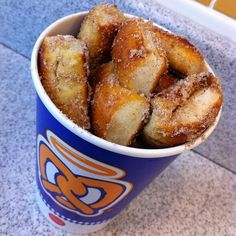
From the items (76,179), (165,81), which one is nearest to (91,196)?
(76,179)

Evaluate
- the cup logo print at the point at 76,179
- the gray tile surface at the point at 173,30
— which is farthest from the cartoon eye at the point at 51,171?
the gray tile surface at the point at 173,30

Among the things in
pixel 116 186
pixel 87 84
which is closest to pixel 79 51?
pixel 87 84

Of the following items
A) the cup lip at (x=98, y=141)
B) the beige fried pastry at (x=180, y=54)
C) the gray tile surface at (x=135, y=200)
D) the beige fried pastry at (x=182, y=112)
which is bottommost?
the gray tile surface at (x=135, y=200)

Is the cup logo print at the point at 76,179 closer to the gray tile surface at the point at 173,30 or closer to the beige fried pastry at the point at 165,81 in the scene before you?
the beige fried pastry at the point at 165,81

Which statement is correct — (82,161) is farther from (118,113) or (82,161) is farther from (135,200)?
(135,200)

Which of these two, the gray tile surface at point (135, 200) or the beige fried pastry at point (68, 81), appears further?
the gray tile surface at point (135, 200)

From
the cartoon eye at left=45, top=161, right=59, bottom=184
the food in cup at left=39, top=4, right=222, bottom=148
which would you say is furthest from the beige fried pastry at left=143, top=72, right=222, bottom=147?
the cartoon eye at left=45, top=161, right=59, bottom=184
